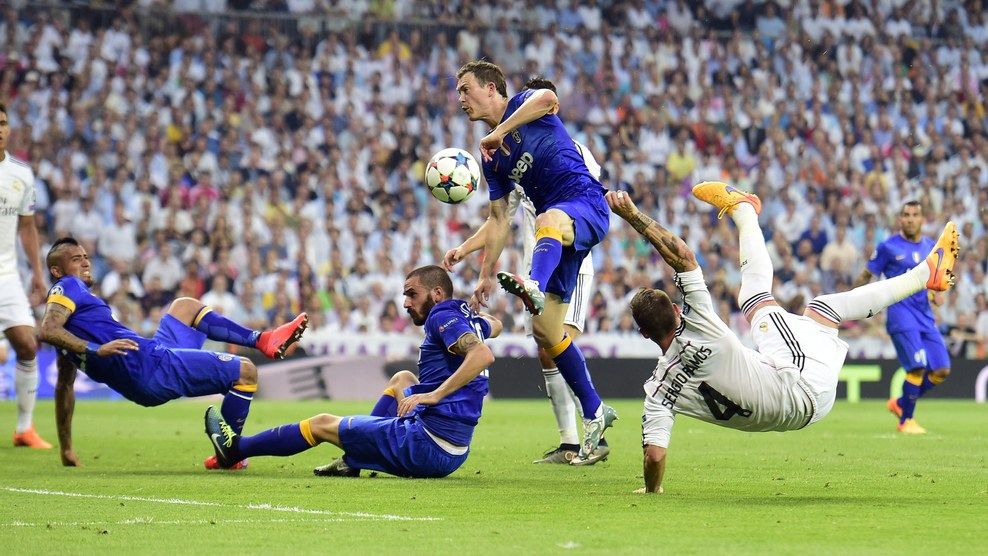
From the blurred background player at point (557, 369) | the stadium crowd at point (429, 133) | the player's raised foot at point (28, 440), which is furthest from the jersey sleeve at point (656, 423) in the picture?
the stadium crowd at point (429, 133)

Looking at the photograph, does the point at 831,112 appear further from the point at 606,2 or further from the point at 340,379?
the point at 340,379

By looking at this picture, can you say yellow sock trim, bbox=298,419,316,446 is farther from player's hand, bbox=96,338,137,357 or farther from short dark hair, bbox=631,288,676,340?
short dark hair, bbox=631,288,676,340

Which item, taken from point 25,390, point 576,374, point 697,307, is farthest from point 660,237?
point 25,390

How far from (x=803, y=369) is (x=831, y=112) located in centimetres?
2075

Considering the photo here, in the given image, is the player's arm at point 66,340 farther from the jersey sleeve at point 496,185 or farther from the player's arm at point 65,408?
the jersey sleeve at point 496,185

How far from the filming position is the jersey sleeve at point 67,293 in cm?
925

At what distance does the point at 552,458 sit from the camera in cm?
1020

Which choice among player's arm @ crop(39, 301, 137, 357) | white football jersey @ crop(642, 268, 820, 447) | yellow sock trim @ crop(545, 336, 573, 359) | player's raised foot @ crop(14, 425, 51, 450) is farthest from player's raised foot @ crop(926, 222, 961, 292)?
player's raised foot @ crop(14, 425, 51, 450)

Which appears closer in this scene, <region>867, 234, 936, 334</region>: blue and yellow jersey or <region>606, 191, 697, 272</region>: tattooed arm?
<region>606, 191, 697, 272</region>: tattooed arm

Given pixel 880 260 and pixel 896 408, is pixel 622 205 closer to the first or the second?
pixel 880 260

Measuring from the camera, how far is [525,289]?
7785mm

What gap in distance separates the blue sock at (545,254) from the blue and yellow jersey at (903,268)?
659cm

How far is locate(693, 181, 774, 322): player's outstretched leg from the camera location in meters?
8.38

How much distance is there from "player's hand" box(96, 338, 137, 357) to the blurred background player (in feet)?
9.22
